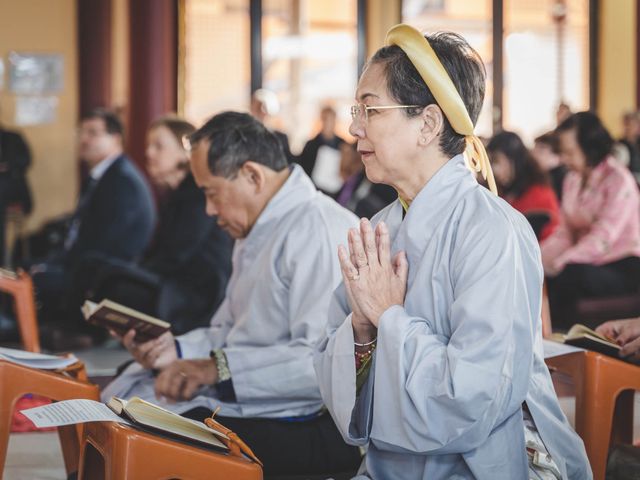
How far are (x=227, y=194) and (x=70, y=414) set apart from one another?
1030mm

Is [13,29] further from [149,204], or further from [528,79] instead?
[528,79]

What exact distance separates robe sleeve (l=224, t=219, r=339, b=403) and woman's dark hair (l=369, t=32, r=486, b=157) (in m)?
0.65

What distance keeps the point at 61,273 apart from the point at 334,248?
3.24m

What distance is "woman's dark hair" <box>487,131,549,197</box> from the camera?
5098 mm

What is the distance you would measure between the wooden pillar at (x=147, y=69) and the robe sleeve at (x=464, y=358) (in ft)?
20.5

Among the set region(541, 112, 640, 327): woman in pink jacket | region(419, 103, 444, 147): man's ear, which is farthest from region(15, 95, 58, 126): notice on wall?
region(419, 103, 444, 147): man's ear

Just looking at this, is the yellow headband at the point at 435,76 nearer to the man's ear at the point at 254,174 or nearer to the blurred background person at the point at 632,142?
the man's ear at the point at 254,174

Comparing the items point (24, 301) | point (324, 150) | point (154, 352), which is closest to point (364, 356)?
point (154, 352)

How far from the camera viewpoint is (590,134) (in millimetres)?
4801

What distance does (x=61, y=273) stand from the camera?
523cm

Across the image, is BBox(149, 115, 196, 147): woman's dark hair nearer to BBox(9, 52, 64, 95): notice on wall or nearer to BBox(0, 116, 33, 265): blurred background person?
BBox(0, 116, 33, 265): blurred background person

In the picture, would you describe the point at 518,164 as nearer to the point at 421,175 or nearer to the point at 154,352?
the point at 154,352

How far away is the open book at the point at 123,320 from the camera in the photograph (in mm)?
2348

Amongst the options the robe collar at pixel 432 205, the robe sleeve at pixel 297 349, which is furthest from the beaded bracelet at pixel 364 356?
the robe sleeve at pixel 297 349
